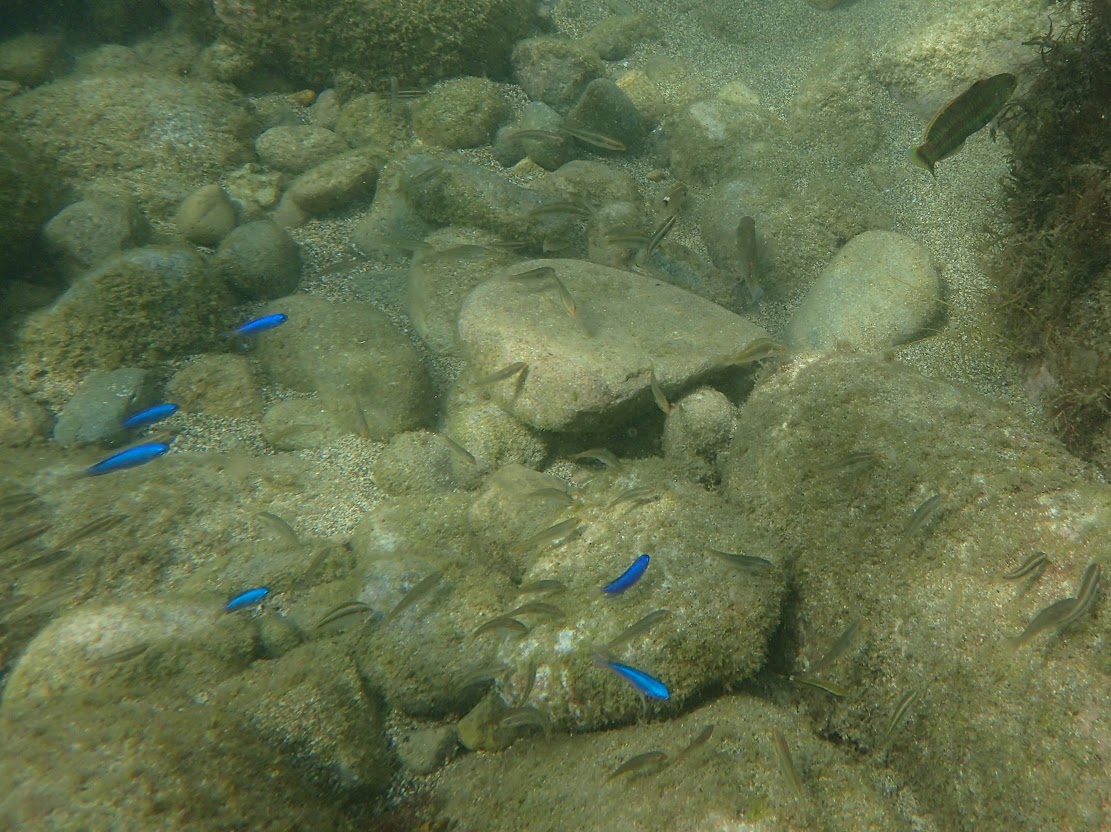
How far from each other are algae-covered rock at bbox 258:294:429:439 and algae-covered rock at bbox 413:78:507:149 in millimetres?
3312

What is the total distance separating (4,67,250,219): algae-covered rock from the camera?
7082mm

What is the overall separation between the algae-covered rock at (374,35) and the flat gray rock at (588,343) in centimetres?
481

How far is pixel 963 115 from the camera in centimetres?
339

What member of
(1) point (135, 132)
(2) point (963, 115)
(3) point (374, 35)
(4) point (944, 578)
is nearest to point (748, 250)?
(2) point (963, 115)

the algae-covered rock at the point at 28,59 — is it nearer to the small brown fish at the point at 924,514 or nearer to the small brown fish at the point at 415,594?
the small brown fish at the point at 415,594

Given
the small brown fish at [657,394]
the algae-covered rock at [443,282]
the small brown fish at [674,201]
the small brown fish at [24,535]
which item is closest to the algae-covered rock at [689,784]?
the small brown fish at [657,394]

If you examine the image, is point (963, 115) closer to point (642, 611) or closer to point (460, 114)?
point (642, 611)

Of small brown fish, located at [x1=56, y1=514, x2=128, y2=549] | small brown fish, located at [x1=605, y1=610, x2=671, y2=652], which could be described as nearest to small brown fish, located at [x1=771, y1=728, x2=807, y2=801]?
small brown fish, located at [x1=605, y1=610, x2=671, y2=652]

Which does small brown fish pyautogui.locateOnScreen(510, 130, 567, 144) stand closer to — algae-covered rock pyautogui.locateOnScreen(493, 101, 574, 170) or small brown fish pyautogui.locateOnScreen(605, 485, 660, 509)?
algae-covered rock pyautogui.locateOnScreen(493, 101, 574, 170)

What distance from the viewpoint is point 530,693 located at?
316 cm

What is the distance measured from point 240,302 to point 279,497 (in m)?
2.82

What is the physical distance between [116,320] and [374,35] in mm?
5288

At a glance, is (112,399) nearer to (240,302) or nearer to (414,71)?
(240,302)

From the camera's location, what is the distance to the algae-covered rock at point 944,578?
2410 mm
